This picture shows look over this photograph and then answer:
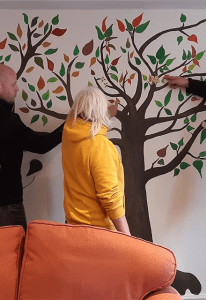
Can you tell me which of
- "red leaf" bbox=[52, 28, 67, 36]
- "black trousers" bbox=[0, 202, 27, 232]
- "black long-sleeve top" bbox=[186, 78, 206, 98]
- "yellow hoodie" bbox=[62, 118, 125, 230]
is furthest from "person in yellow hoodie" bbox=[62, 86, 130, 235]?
"black long-sleeve top" bbox=[186, 78, 206, 98]

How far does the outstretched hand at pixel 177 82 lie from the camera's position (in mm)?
2762

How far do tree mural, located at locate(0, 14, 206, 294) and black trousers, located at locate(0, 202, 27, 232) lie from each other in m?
0.66

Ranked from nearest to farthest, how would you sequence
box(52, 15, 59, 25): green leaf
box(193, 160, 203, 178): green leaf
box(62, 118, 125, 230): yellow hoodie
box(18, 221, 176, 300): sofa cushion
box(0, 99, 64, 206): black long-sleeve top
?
box(18, 221, 176, 300): sofa cushion → box(62, 118, 125, 230): yellow hoodie → box(0, 99, 64, 206): black long-sleeve top → box(52, 15, 59, 25): green leaf → box(193, 160, 203, 178): green leaf

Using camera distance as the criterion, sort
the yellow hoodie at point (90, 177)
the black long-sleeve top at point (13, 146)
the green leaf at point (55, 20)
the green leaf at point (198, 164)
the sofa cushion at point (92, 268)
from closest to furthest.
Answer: the sofa cushion at point (92, 268)
the yellow hoodie at point (90, 177)
the black long-sleeve top at point (13, 146)
the green leaf at point (55, 20)
the green leaf at point (198, 164)

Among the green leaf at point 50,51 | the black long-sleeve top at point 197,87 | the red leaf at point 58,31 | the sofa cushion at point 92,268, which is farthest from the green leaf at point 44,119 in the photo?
the sofa cushion at point 92,268

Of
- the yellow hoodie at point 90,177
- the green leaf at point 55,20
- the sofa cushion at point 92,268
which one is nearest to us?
the sofa cushion at point 92,268

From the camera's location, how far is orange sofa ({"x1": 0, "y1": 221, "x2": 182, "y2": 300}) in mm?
1650

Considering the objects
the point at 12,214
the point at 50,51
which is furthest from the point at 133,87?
the point at 12,214

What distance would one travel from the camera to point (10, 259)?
Answer: 1.74 metres

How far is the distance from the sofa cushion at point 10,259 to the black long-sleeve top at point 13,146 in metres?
0.67

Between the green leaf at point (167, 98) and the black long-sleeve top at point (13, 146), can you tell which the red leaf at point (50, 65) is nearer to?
the black long-sleeve top at point (13, 146)

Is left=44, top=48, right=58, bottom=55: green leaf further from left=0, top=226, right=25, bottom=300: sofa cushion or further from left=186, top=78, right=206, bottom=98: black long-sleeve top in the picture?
left=0, top=226, right=25, bottom=300: sofa cushion

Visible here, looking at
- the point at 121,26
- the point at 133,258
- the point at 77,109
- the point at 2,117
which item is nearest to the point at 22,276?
the point at 133,258

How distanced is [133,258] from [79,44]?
1.69m
